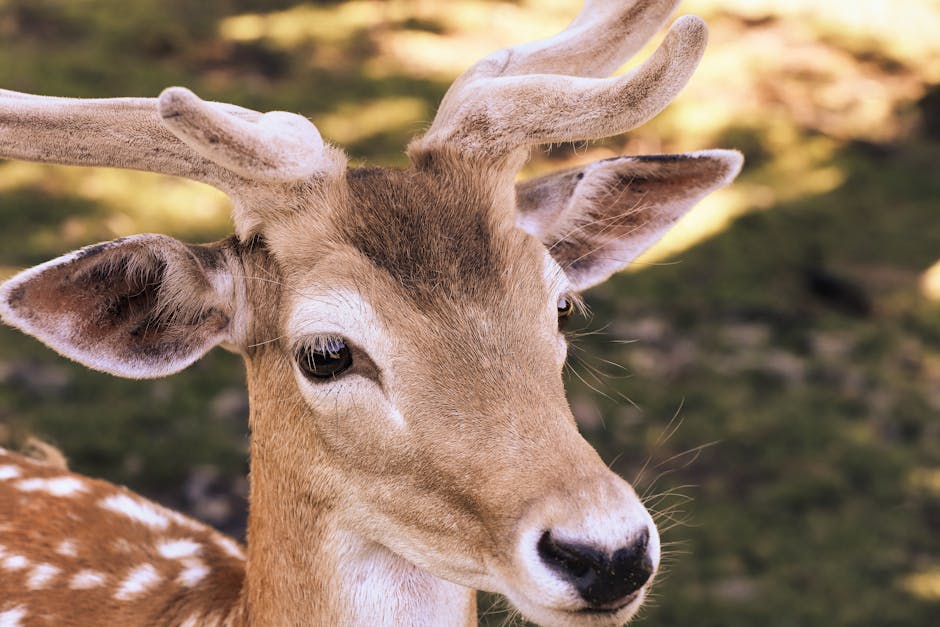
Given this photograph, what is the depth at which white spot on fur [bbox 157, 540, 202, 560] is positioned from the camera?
3006 millimetres

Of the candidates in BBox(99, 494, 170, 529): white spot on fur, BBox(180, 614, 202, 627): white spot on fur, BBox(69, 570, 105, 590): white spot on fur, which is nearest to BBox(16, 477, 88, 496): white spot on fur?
BBox(99, 494, 170, 529): white spot on fur

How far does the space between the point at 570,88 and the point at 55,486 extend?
1893mm

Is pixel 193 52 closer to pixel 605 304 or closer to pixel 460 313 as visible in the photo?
pixel 605 304

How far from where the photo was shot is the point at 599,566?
6.31 ft

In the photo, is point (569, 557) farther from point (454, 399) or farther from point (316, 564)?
point (316, 564)

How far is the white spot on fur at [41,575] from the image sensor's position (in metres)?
2.82

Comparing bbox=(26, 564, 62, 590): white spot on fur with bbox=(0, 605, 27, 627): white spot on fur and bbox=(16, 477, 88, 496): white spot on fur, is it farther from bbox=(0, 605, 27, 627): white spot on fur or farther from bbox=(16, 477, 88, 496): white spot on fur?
bbox=(16, 477, 88, 496): white spot on fur

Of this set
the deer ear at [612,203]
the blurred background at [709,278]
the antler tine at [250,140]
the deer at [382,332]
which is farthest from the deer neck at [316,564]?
the blurred background at [709,278]

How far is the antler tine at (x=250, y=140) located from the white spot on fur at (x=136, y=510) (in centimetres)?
130

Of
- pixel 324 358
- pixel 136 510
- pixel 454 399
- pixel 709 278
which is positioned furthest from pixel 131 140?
pixel 709 278

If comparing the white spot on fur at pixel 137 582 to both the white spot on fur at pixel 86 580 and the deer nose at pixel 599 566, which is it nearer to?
the white spot on fur at pixel 86 580

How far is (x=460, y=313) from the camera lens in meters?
2.23

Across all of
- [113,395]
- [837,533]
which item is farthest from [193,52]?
[837,533]

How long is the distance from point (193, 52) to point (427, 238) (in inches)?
246
